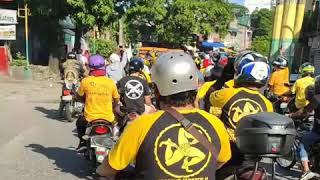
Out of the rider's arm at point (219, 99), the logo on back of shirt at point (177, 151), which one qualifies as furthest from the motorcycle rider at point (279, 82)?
the logo on back of shirt at point (177, 151)

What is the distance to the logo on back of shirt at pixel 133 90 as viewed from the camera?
26.9 feet

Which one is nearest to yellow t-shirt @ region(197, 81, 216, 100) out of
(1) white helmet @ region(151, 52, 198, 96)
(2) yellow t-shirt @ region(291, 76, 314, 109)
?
(1) white helmet @ region(151, 52, 198, 96)

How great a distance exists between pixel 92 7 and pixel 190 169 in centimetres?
2309

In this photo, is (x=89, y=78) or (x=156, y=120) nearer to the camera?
(x=156, y=120)

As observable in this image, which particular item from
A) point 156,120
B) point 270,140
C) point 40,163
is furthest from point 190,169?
point 40,163

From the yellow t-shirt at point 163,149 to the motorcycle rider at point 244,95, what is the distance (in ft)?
5.08

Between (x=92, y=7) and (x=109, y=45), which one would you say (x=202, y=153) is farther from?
(x=109, y=45)

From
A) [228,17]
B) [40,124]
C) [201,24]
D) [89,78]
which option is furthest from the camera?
[228,17]

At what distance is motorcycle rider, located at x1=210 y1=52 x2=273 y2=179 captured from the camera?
4.54 meters

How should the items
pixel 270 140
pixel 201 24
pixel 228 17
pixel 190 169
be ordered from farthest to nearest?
pixel 228 17 → pixel 201 24 → pixel 270 140 → pixel 190 169

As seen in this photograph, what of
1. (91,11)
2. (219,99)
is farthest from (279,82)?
(91,11)

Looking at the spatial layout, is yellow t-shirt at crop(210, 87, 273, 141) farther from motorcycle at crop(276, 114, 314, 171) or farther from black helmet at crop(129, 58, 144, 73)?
black helmet at crop(129, 58, 144, 73)

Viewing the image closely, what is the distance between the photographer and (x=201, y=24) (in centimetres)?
5881

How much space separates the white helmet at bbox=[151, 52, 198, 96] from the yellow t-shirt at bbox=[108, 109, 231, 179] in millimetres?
128
